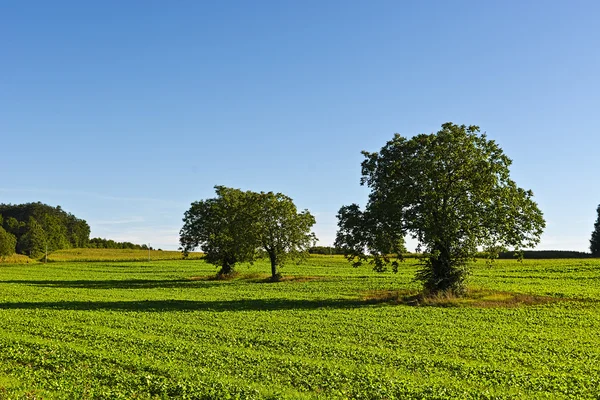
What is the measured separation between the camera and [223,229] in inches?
3027

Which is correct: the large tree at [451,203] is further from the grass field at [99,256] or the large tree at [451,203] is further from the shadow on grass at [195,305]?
the grass field at [99,256]

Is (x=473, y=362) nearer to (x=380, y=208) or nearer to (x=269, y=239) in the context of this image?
(x=380, y=208)

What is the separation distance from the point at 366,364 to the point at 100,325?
54.4 ft

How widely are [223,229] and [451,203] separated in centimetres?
4172

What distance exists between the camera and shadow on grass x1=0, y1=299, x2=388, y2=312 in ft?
123

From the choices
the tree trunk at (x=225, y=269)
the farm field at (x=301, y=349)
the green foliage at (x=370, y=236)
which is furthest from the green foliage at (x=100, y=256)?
the farm field at (x=301, y=349)

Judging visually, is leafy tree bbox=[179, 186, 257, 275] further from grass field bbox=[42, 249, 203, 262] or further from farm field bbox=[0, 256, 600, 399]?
grass field bbox=[42, 249, 203, 262]

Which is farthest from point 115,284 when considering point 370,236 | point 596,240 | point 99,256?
point 596,240

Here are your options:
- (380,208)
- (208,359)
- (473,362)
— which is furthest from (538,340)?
(380,208)

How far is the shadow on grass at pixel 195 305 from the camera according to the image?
1480 inches

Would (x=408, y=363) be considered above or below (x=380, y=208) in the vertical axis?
below

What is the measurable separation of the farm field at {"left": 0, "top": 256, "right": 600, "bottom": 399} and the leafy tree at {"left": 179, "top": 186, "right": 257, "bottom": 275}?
2955cm

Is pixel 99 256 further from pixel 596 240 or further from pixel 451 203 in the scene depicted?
pixel 596 240

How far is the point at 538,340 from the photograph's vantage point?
24.8 metres
